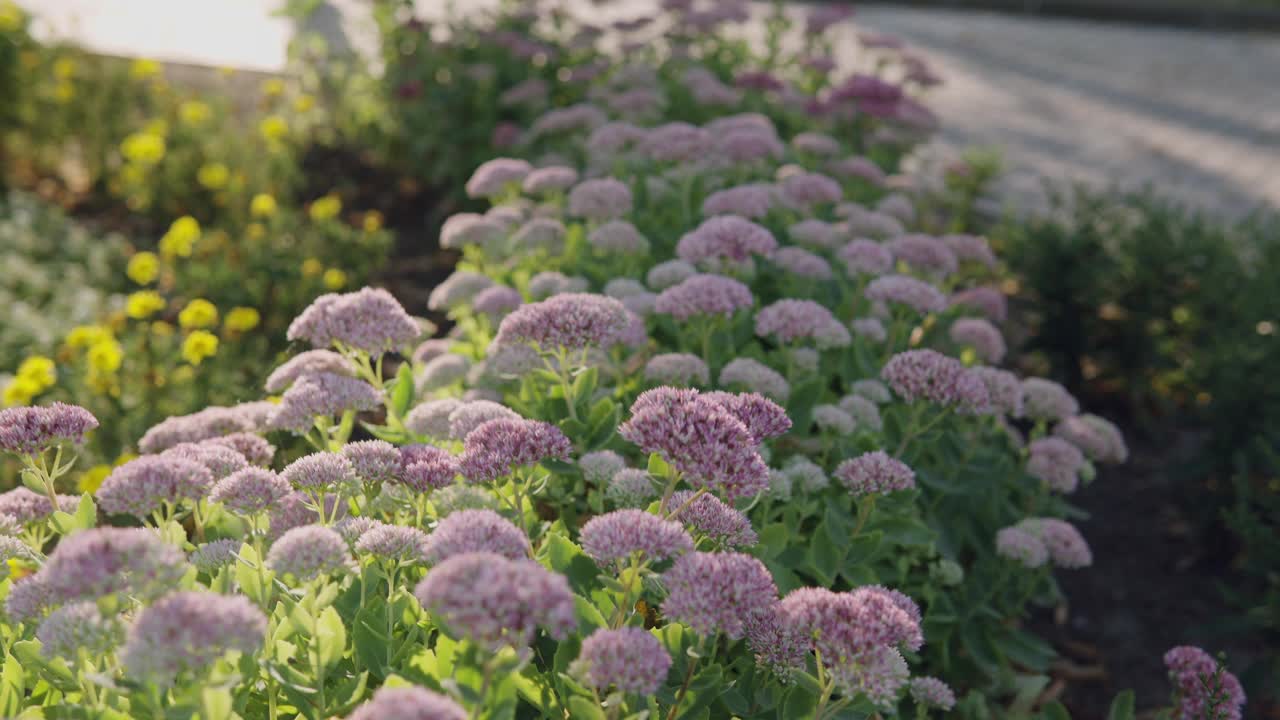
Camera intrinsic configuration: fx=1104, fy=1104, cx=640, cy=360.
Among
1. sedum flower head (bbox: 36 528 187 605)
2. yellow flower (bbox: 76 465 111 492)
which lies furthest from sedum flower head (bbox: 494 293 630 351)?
yellow flower (bbox: 76 465 111 492)

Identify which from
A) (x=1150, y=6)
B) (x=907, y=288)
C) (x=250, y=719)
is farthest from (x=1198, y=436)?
(x=1150, y=6)

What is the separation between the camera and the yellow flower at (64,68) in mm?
6017

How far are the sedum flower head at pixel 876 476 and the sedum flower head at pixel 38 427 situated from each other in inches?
57.5

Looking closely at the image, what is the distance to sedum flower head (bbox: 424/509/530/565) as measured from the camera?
1.54 metres

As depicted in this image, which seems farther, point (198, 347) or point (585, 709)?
point (198, 347)

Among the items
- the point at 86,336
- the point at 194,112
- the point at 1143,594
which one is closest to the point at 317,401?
the point at 86,336

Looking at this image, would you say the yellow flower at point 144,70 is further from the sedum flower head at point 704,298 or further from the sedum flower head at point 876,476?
the sedum flower head at point 876,476

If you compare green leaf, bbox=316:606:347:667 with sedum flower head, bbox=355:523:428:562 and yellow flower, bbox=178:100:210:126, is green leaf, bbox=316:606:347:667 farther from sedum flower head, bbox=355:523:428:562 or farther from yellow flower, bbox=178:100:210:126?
yellow flower, bbox=178:100:210:126

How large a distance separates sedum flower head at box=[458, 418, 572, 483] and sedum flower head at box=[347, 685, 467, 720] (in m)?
0.53

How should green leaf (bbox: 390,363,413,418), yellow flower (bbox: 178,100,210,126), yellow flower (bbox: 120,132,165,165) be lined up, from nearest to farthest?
green leaf (bbox: 390,363,413,418) → yellow flower (bbox: 120,132,165,165) → yellow flower (bbox: 178,100,210,126)

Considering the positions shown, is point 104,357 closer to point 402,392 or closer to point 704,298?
point 402,392

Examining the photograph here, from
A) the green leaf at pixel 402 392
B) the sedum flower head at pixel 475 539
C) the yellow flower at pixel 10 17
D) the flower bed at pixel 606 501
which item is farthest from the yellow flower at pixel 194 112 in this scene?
the sedum flower head at pixel 475 539

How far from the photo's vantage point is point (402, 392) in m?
2.57

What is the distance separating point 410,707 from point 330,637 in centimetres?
52
